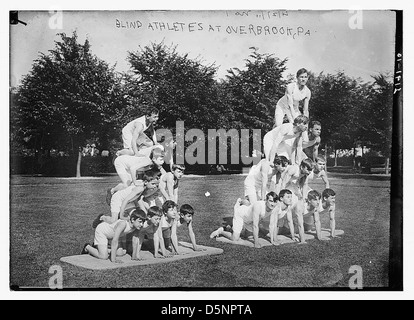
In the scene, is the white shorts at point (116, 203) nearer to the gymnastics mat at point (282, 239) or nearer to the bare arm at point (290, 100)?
A: the gymnastics mat at point (282, 239)

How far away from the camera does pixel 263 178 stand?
6645 mm

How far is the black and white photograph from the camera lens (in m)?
6.50

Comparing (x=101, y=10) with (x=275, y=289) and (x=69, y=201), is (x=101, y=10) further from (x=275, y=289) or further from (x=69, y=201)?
(x=275, y=289)

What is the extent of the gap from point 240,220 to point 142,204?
1063 mm

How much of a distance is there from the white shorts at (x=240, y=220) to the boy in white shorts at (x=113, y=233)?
97 cm

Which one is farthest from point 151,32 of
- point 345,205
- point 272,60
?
point 345,205

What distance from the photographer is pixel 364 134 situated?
6.65 meters

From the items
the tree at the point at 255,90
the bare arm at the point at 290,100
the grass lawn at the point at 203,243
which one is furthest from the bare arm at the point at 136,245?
the bare arm at the point at 290,100

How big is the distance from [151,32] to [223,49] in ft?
2.56

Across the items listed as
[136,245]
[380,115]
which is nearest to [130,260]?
[136,245]

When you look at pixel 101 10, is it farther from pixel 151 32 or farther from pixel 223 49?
pixel 223 49

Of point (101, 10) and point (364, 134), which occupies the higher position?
point (101, 10)

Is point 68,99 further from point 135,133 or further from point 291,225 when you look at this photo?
point 291,225
